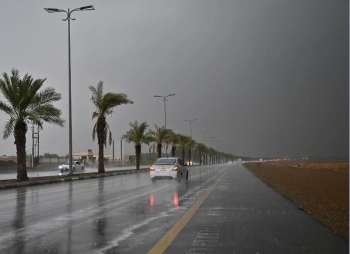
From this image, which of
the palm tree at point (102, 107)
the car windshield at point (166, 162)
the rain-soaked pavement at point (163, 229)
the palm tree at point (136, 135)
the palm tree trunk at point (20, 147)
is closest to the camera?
the rain-soaked pavement at point (163, 229)

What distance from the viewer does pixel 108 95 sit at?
42969 mm

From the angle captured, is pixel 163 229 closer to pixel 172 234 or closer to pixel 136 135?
pixel 172 234

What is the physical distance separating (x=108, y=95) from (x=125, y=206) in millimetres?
29452

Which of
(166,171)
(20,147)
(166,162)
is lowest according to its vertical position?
(166,171)

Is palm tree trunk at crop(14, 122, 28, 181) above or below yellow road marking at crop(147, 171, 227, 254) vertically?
above

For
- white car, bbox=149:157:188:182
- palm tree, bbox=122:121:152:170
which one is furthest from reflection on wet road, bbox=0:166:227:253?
palm tree, bbox=122:121:152:170

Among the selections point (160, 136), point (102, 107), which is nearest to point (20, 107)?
point (102, 107)

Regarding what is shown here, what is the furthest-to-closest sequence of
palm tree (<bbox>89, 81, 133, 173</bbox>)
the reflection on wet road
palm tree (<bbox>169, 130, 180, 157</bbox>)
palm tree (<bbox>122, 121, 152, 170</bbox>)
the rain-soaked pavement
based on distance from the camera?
palm tree (<bbox>169, 130, 180, 157</bbox>)
palm tree (<bbox>122, 121, 152, 170</bbox>)
palm tree (<bbox>89, 81, 133, 173</bbox>)
the reflection on wet road
the rain-soaked pavement

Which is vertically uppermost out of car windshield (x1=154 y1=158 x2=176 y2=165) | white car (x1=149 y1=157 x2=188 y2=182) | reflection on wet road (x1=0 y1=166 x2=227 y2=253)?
car windshield (x1=154 y1=158 x2=176 y2=165)

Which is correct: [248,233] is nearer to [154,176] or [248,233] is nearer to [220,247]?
[220,247]

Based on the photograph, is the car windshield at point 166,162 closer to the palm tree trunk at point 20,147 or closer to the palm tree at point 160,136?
the palm tree trunk at point 20,147

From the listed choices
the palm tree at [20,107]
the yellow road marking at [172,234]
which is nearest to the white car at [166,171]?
the palm tree at [20,107]

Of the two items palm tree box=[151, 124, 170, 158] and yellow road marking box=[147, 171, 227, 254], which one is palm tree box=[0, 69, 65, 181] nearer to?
yellow road marking box=[147, 171, 227, 254]

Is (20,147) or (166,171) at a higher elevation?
(20,147)
